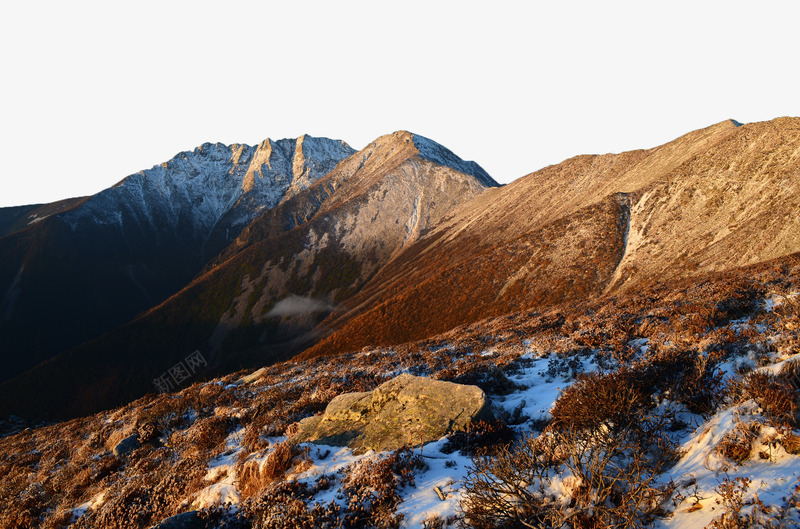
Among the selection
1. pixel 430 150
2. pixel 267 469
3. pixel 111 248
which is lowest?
pixel 267 469

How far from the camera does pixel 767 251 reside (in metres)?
32.0

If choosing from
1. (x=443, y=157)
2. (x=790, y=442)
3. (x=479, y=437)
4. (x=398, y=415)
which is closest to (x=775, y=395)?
(x=790, y=442)

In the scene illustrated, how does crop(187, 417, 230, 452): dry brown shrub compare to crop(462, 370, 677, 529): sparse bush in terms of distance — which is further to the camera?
crop(187, 417, 230, 452): dry brown shrub

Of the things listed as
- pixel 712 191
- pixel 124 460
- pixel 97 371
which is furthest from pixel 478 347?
pixel 97 371

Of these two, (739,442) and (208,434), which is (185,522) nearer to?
(208,434)

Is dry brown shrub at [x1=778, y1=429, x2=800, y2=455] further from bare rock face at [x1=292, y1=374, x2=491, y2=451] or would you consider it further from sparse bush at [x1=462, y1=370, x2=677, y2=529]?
bare rock face at [x1=292, y1=374, x2=491, y2=451]

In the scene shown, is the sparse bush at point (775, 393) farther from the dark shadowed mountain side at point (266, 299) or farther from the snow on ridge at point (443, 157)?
the snow on ridge at point (443, 157)

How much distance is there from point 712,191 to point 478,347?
4485cm

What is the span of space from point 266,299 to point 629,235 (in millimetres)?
78780

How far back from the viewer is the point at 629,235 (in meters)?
49.5

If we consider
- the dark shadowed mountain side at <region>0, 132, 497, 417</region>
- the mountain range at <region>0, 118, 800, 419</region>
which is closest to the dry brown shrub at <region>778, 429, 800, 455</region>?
the mountain range at <region>0, 118, 800, 419</region>

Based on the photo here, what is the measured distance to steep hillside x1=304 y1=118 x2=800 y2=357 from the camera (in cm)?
3812

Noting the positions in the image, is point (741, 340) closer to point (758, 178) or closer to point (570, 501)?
point (570, 501)

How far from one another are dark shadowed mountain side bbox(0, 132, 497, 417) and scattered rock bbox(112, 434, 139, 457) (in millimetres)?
56593
